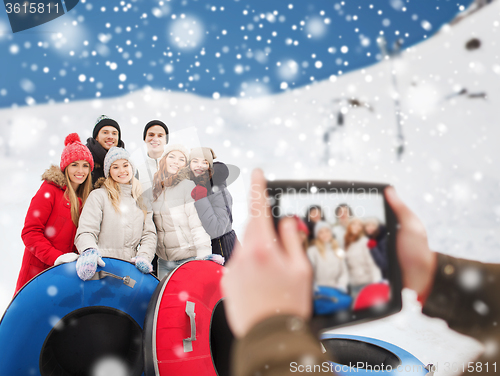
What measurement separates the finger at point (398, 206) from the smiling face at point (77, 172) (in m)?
1.62

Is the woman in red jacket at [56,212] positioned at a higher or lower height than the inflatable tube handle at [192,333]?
higher

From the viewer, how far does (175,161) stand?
1.76 metres

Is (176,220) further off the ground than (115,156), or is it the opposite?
(115,156)

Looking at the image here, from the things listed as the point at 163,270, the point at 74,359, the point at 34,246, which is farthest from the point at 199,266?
the point at 34,246

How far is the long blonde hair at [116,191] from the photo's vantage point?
152cm

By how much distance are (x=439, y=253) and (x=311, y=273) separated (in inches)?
13.0

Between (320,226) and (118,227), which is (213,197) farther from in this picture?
(320,226)

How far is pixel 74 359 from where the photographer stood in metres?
0.99

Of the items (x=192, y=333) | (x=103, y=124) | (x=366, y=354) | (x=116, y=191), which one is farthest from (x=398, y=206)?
(x=103, y=124)

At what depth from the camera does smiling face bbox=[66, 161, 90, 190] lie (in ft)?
5.22

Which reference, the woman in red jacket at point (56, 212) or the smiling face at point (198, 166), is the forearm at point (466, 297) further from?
the woman in red jacket at point (56, 212)

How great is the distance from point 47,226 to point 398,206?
167cm

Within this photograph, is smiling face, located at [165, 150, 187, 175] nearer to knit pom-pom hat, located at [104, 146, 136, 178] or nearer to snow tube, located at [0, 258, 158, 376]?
knit pom-pom hat, located at [104, 146, 136, 178]

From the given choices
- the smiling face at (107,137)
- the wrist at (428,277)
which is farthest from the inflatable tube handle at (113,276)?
the smiling face at (107,137)
